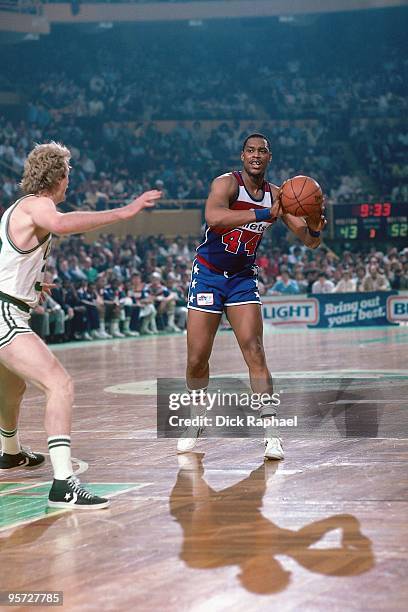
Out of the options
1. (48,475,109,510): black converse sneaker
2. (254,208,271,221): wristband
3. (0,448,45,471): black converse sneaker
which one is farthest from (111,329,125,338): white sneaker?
(48,475,109,510): black converse sneaker

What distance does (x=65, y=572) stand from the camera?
14.9 ft

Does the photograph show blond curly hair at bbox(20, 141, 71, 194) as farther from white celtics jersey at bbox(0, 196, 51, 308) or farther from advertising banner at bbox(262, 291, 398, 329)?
advertising banner at bbox(262, 291, 398, 329)

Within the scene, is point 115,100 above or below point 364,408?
above

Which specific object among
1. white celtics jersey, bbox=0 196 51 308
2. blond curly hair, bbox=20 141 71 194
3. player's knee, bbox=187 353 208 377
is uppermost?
blond curly hair, bbox=20 141 71 194

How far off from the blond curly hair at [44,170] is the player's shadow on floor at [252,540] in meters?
2.03

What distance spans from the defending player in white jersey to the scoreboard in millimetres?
25944

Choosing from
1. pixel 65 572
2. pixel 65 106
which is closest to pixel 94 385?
pixel 65 572

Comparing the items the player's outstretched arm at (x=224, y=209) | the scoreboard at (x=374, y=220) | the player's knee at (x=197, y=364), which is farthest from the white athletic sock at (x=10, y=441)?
the scoreboard at (x=374, y=220)

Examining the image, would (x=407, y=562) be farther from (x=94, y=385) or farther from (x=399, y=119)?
(x=399, y=119)

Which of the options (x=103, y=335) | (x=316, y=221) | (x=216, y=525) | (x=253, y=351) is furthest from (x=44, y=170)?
(x=103, y=335)

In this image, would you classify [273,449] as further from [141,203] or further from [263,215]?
[141,203]

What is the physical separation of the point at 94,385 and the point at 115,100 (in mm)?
27696

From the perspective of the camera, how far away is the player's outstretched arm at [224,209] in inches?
285

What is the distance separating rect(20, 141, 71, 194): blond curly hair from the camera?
Result: 6.33m
